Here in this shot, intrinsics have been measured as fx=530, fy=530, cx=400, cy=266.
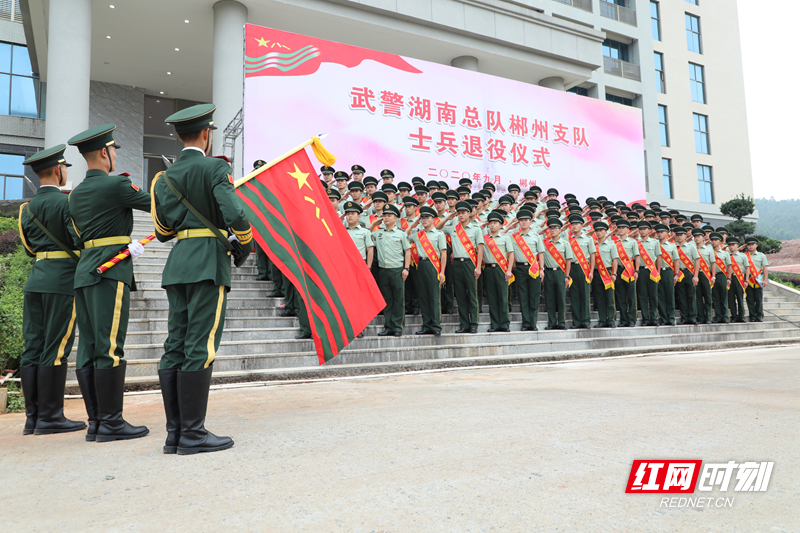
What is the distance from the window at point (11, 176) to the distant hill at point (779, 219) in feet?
266

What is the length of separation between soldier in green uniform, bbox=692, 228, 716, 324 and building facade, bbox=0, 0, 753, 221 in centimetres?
821

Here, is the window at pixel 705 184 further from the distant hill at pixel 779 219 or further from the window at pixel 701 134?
the distant hill at pixel 779 219

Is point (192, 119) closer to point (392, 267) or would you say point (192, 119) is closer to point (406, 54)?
point (392, 267)

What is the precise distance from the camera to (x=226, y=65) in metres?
12.5

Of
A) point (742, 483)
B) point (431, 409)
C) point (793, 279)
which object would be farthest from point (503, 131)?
point (793, 279)

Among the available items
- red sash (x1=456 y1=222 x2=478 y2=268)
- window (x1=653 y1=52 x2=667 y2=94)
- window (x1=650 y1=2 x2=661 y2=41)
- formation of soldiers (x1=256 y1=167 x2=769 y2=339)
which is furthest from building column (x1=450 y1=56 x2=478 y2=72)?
window (x1=650 y1=2 x2=661 y2=41)

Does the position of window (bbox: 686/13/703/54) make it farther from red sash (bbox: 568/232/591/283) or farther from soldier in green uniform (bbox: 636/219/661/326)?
red sash (bbox: 568/232/591/283)

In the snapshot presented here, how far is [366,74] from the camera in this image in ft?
39.3

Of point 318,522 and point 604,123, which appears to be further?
point 604,123

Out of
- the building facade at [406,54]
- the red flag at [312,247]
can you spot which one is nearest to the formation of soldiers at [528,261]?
the red flag at [312,247]

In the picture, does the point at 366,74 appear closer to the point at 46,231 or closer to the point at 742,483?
the point at 46,231

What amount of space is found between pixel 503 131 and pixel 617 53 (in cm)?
1362

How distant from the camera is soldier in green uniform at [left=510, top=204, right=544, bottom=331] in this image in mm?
8422

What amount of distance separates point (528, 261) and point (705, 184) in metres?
21.4
